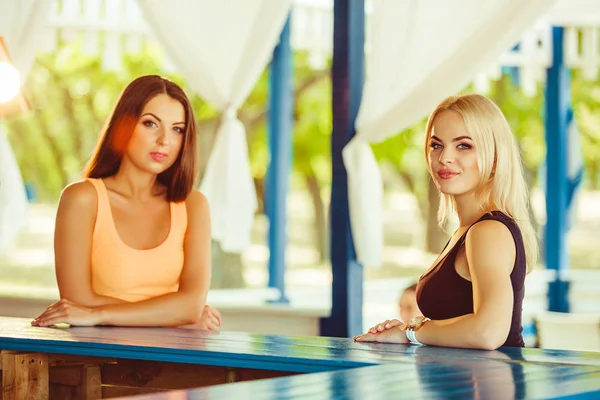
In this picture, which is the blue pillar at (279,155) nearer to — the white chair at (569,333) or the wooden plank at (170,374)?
the white chair at (569,333)

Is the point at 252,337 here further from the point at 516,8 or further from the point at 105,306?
the point at 516,8

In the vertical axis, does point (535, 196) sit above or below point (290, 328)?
above

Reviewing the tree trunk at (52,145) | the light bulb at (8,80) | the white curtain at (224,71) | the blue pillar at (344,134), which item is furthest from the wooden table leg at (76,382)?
the tree trunk at (52,145)

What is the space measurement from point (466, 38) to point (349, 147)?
2.22 ft

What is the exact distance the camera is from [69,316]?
2.99 metres

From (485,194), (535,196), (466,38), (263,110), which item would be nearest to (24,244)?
(263,110)

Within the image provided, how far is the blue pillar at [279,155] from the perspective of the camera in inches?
249

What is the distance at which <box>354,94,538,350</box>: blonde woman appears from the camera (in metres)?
2.46

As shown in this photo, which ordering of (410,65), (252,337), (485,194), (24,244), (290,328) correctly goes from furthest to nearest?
(24,244)
(290,328)
(410,65)
(252,337)
(485,194)

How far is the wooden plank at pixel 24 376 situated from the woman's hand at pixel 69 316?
0.25 meters

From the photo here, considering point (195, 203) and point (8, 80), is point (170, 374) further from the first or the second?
point (8, 80)

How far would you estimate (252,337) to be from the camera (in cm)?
279

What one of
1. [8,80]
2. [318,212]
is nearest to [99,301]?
[8,80]

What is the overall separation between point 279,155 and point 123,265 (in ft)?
10.7
